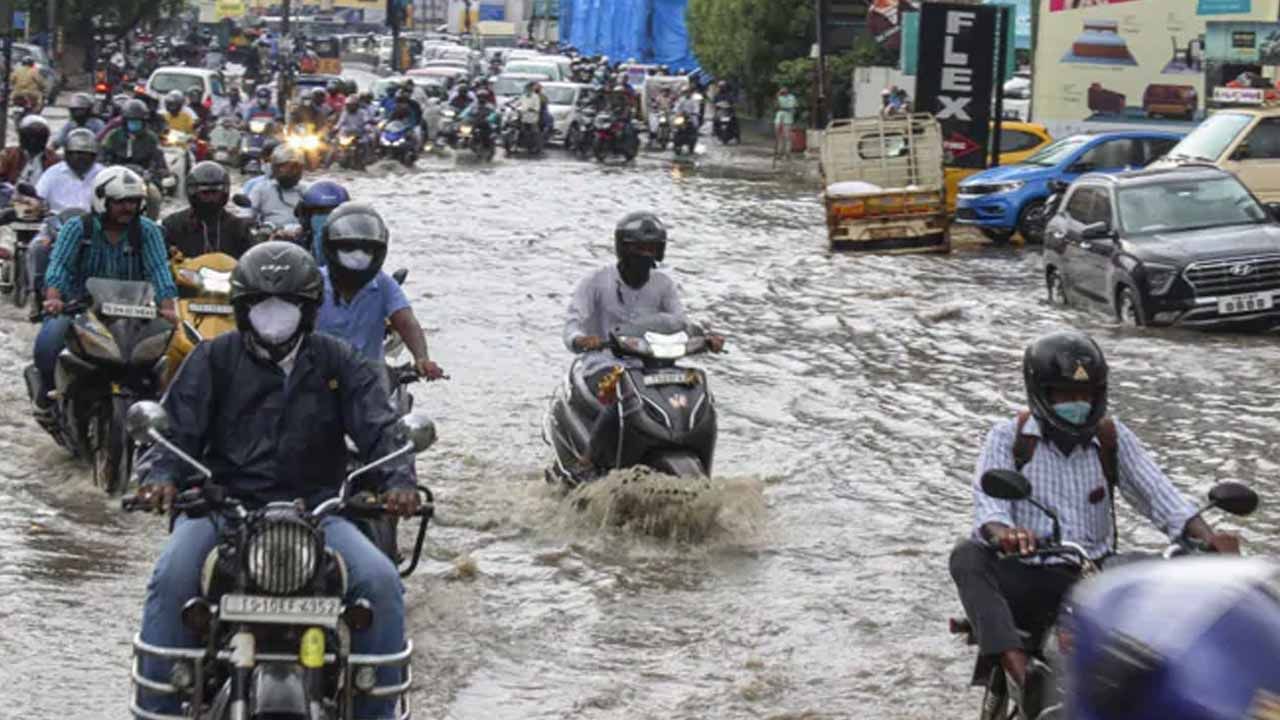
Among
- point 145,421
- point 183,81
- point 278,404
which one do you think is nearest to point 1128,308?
point 278,404

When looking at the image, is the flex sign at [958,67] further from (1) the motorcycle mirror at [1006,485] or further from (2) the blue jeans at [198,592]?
(2) the blue jeans at [198,592]

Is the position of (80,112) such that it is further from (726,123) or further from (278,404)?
(726,123)

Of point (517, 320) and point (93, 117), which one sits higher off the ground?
point (93, 117)

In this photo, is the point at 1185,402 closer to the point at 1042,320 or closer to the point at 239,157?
the point at 1042,320

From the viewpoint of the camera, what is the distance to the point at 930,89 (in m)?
30.9

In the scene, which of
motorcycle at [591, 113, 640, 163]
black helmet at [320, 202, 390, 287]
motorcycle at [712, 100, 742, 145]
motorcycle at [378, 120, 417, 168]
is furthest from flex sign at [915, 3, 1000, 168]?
black helmet at [320, 202, 390, 287]

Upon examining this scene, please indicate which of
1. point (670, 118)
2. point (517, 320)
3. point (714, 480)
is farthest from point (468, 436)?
point (670, 118)

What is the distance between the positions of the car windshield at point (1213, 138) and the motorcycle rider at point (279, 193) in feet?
41.0

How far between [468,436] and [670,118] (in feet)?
111

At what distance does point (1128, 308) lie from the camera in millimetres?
19844

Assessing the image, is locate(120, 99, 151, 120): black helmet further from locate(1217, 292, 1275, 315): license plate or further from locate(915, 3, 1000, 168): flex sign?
locate(915, 3, 1000, 168): flex sign

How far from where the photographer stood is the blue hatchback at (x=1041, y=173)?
1122 inches

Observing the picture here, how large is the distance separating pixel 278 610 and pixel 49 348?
645 centimetres

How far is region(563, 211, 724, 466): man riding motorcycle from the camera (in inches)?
428
